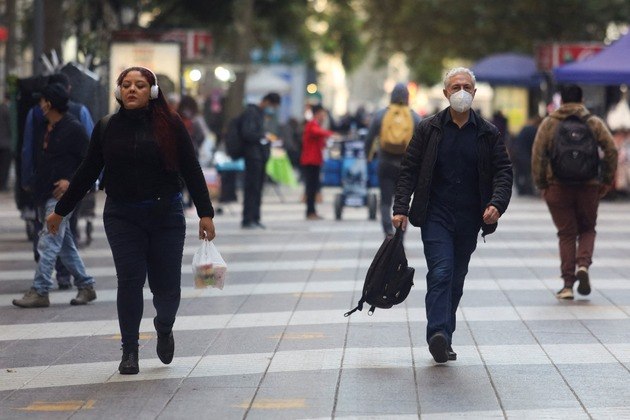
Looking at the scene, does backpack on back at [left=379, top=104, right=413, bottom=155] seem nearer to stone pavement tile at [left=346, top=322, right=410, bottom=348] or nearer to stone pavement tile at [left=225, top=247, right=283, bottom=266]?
stone pavement tile at [left=225, top=247, right=283, bottom=266]

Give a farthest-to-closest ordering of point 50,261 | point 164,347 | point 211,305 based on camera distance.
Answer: point 211,305
point 50,261
point 164,347

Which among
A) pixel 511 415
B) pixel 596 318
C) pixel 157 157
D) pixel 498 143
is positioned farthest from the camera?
pixel 596 318

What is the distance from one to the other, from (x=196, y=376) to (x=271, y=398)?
754mm

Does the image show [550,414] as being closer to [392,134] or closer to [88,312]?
[88,312]

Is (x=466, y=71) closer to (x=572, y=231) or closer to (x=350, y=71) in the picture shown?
(x=572, y=231)

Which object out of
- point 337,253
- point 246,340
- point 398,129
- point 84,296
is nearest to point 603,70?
point 398,129

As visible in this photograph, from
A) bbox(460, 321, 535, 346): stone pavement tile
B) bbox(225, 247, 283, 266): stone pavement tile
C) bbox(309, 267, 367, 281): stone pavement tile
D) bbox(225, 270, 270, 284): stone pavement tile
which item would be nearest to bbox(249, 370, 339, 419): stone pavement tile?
bbox(460, 321, 535, 346): stone pavement tile

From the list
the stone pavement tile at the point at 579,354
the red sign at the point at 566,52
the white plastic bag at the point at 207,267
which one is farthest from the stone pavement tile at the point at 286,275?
the red sign at the point at 566,52

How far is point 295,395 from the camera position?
7477mm

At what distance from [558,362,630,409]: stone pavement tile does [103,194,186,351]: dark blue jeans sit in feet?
7.04

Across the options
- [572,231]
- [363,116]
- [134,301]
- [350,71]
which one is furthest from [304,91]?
[134,301]

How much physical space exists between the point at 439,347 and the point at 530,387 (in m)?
0.71

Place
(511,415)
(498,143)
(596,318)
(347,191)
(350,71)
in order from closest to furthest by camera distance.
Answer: (511,415), (498,143), (596,318), (347,191), (350,71)

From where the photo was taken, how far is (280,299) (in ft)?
38.2
